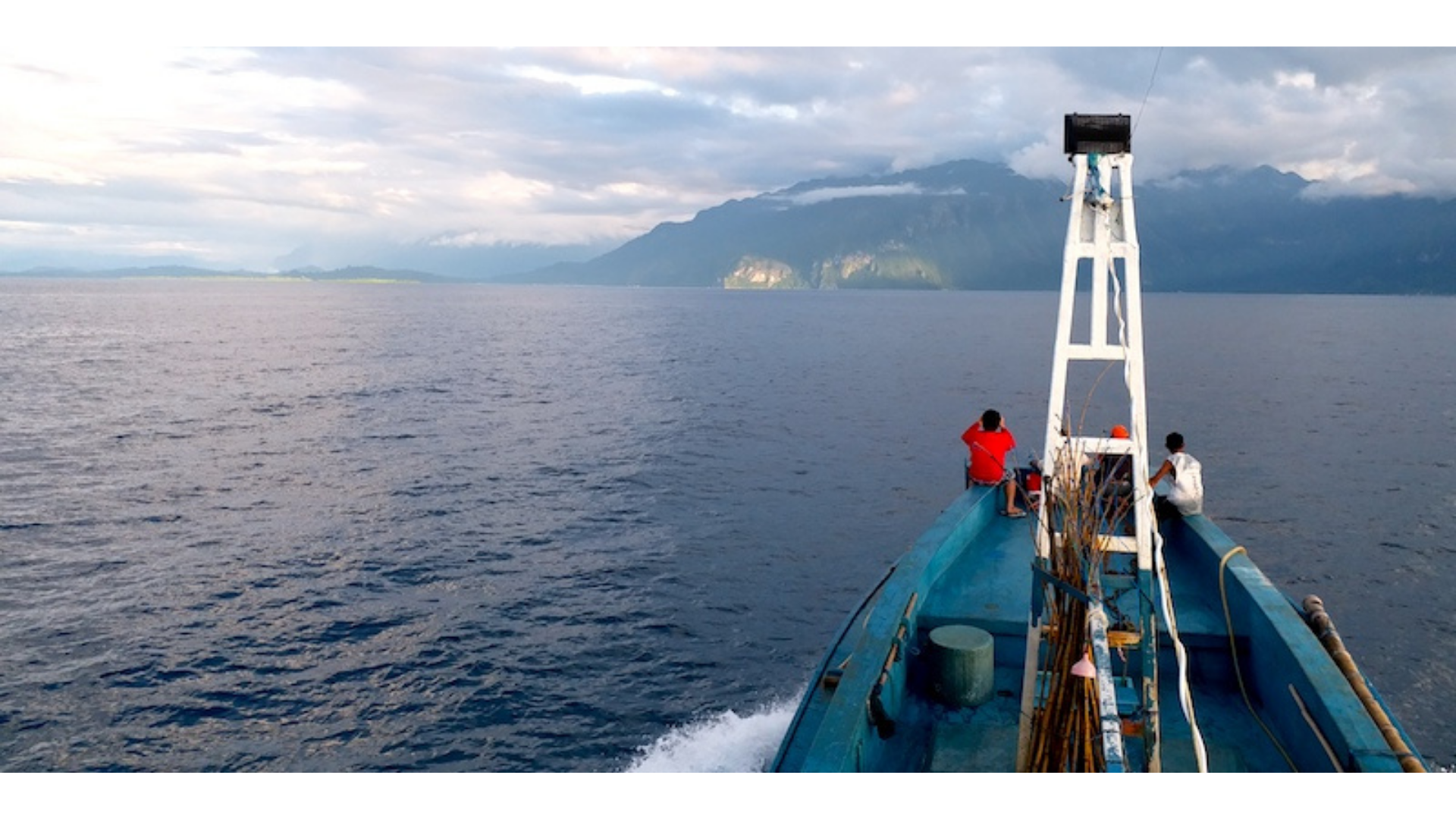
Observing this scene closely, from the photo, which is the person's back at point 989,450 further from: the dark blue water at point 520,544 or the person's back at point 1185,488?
the dark blue water at point 520,544

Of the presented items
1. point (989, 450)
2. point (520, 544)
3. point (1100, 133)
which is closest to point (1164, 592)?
point (1100, 133)

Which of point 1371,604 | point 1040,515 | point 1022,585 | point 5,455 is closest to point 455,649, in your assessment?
point 1022,585

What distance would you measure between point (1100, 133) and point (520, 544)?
2183 centimetres

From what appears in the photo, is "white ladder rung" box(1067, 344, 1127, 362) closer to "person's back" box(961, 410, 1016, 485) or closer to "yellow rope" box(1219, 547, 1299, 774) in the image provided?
"yellow rope" box(1219, 547, 1299, 774)

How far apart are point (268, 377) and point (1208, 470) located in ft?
202

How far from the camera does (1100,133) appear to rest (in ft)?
31.1

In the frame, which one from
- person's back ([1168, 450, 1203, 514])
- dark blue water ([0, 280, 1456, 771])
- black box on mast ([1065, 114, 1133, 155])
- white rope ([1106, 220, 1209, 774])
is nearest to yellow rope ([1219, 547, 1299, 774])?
white rope ([1106, 220, 1209, 774])

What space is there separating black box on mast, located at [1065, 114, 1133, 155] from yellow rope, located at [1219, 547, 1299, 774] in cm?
621

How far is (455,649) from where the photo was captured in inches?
786

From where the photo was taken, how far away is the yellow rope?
9238mm

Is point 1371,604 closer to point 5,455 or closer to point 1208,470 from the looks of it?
point 1208,470

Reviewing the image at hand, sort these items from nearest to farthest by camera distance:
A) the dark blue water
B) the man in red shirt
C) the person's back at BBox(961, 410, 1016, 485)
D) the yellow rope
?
the yellow rope → the man in red shirt → the person's back at BBox(961, 410, 1016, 485) → the dark blue water

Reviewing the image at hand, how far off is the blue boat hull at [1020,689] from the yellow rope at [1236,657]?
0.08ft

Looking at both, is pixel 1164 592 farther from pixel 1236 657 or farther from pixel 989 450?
pixel 989 450
